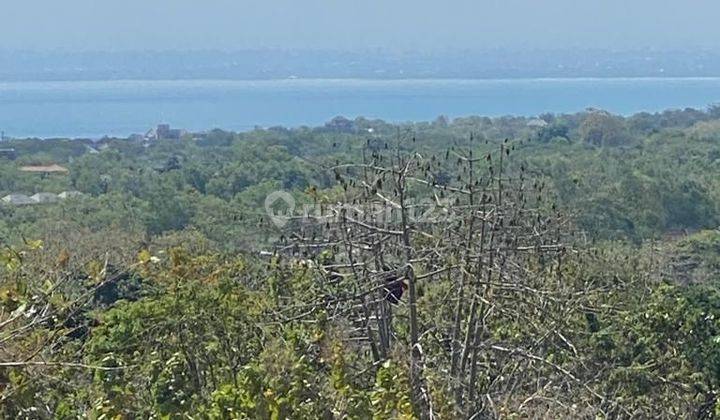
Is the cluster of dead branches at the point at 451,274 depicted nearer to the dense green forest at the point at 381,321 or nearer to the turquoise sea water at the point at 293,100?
the dense green forest at the point at 381,321

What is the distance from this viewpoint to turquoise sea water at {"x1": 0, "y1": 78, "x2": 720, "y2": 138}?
87562 millimetres

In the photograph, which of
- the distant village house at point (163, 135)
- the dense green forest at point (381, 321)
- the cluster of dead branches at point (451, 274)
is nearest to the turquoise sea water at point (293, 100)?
the distant village house at point (163, 135)

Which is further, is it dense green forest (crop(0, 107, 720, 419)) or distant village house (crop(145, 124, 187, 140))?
distant village house (crop(145, 124, 187, 140))

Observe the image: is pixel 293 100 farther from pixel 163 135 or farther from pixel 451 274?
pixel 451 274

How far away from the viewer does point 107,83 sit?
130 m

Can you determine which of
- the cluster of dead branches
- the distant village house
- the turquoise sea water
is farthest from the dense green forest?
the turquoise sea water

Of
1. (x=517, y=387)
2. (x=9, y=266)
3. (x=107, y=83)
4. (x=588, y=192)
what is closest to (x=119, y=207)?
(x=588, y=192)

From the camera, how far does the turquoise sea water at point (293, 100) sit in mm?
87562

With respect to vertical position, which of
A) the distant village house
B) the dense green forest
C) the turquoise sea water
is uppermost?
the dense green forest

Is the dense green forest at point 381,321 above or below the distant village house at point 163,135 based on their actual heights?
above

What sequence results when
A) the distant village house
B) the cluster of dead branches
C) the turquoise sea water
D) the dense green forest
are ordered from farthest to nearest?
the turquoise sea water
the distant village house
the cluster of dead branches
the dense green forest

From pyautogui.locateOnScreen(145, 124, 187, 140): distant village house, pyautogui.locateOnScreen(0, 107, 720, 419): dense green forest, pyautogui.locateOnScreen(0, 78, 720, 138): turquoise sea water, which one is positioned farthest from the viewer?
pyautogui.locateOnScreen(0, 78, 720, 138): turquoise sea water

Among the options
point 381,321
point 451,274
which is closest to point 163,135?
point 451,274

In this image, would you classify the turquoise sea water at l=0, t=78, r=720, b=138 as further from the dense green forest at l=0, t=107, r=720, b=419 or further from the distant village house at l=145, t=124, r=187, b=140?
the dense green forest at l=0, t=107, r=720, b=419
